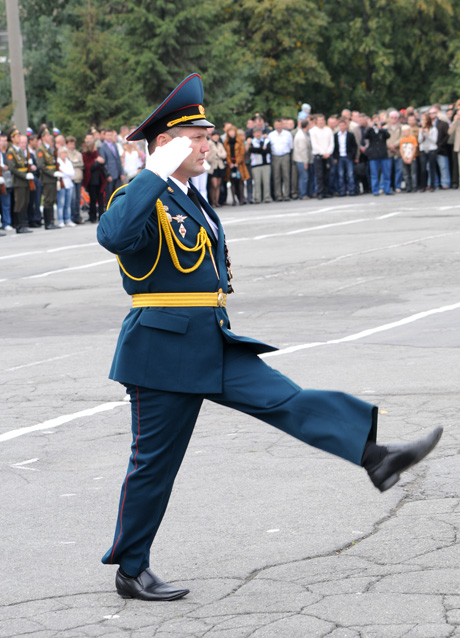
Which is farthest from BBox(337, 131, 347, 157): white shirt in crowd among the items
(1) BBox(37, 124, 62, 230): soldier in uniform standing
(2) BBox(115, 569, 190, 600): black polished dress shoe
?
(2) BBox(115, 569, 190, 600): black polished dress shoe

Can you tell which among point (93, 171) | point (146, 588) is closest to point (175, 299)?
point (146, 588)

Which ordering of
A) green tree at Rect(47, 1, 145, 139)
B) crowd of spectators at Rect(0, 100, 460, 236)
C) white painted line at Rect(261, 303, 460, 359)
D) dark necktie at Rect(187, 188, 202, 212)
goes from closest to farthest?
1. dark necktie at Rect(187, 188, 202, 212)
2. white painted line at Rect(261, 303, 460, 359)
3. crowd of spectators at Rect(0, 100, 460, 236)
4. green tree at Rect(47, 1, 145, 139)

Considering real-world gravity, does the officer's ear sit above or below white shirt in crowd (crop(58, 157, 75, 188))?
above

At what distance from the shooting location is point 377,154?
2716 cm

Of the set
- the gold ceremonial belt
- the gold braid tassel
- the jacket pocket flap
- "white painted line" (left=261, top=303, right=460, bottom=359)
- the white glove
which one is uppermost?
the white glove

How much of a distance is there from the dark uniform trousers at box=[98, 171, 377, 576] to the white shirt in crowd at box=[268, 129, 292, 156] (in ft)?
79.5

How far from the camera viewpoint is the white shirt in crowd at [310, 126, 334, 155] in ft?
91.3

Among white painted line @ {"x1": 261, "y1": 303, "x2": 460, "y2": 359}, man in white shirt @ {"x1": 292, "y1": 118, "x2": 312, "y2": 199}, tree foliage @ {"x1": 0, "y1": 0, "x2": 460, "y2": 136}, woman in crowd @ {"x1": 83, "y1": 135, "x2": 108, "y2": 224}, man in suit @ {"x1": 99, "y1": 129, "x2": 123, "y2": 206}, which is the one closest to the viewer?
white painted line @ {"x1": 261, "y1": 303, "x2": 460, "y2": 359}

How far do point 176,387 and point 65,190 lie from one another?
67.6 feet

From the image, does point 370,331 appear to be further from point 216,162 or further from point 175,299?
point 216,162

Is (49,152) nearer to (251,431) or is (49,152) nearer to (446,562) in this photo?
(251,431)

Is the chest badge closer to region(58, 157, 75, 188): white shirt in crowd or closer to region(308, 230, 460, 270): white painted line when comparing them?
region(308, 230, 460, 270): white painted line

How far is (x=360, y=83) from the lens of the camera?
181ft

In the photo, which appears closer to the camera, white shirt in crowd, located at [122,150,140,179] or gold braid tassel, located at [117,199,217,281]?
gold braid tassel, located at [117,199,217,281]
